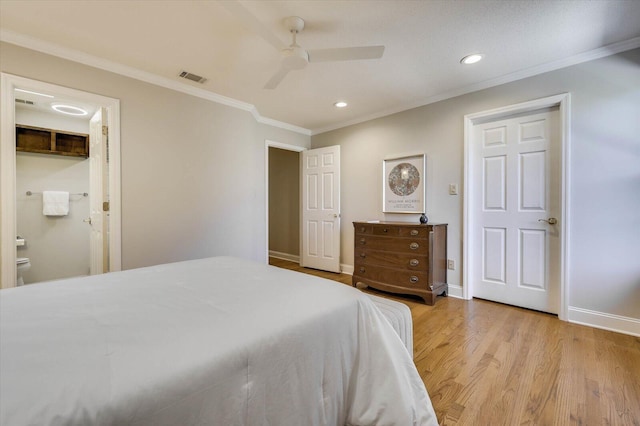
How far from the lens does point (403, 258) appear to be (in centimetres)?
310

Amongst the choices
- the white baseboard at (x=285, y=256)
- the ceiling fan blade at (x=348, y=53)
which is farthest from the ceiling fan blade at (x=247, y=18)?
the white baseboard at (x=285, y=256)

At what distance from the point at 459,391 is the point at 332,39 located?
2.58 meters

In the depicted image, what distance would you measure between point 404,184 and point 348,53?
6.92ft

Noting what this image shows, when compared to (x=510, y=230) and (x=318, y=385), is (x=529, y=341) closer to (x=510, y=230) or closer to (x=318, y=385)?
(x=510, y=230)

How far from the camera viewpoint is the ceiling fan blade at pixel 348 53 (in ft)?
5.84

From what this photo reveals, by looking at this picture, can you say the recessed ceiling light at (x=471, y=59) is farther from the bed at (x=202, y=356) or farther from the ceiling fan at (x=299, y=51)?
the bed at (x=202, y=356)

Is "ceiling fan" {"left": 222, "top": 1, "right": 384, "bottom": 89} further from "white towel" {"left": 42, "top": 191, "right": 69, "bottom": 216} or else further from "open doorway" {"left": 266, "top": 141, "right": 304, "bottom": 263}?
"white towel" {"left": 42, "top": 191, "right": 69, "bottom": 216}

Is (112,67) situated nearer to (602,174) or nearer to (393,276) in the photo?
(393,276)

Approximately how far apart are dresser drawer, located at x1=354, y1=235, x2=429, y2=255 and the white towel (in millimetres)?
3827

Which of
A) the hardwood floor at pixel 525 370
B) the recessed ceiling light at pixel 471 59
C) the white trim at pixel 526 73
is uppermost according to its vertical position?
the recessed ceiling light at pixel 471 59

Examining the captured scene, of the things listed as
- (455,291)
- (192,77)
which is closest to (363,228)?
(455,291)

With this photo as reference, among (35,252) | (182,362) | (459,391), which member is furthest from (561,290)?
(35,252)

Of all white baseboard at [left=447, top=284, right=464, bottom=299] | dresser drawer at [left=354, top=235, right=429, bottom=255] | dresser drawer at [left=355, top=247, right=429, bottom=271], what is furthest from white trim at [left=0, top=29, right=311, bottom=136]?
white baseboard at [left=447, top=284, right=464, bottom=299]

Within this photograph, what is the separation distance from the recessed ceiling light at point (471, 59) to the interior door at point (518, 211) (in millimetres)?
797
